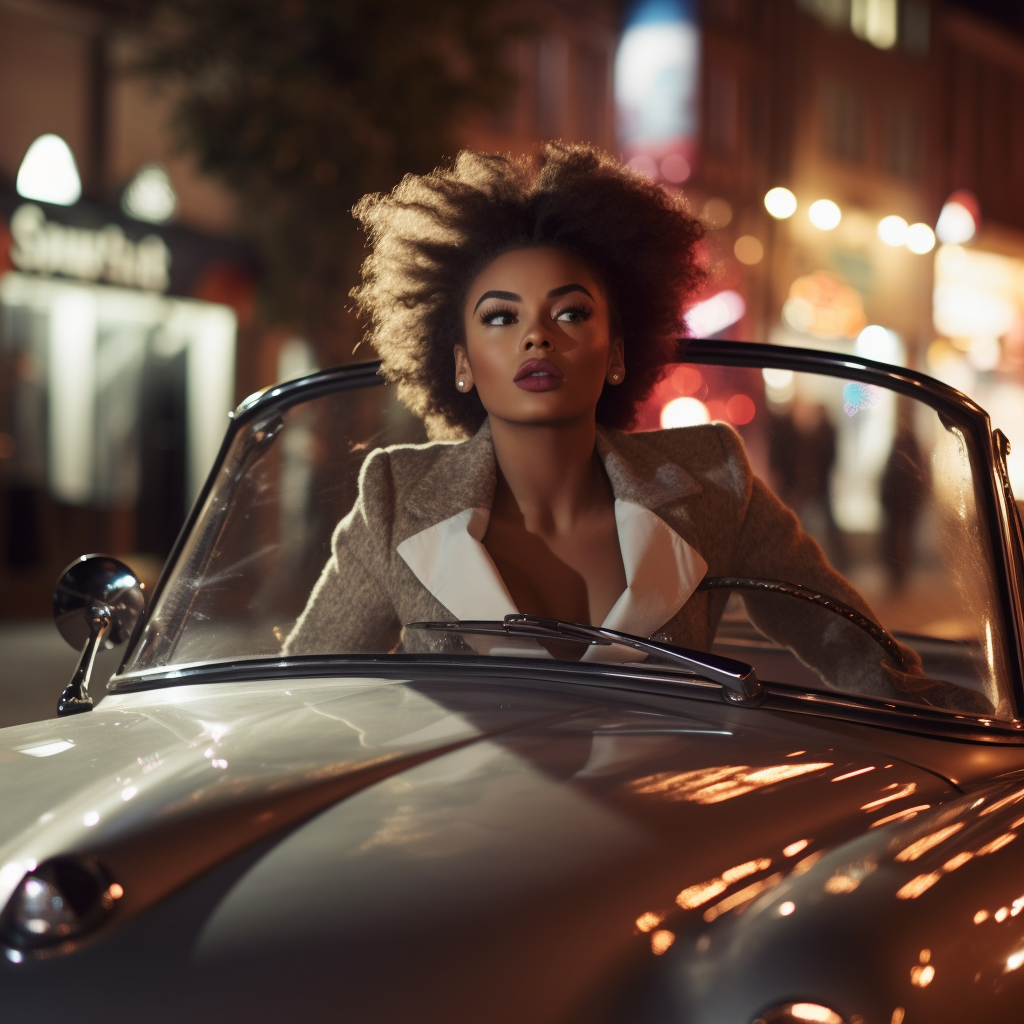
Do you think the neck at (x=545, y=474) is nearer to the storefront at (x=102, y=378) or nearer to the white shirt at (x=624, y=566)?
the white shirt at (x=624, y=566)

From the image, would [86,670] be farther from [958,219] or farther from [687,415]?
[958,219]

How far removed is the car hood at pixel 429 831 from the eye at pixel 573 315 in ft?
2.21

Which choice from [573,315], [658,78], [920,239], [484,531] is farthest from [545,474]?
[920,239]

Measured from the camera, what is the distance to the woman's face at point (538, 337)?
2.23m

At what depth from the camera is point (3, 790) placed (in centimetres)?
159

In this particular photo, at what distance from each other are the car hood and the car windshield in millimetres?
326

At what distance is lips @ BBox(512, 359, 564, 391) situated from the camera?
222cm

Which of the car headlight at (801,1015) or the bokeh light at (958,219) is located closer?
the car headlight at (801,1015)

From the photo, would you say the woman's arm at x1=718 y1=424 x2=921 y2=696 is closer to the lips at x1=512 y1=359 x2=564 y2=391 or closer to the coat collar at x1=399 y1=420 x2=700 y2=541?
the coat collar at x1=399 y1=420 x2=700 y2=541

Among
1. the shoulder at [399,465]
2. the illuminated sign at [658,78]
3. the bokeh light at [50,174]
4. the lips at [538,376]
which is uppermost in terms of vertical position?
the illuminated sign at [658,78]

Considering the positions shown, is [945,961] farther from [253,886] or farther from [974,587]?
[974,587]

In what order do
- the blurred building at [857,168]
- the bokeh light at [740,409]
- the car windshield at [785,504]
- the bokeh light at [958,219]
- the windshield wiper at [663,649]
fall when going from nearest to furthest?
the windshield wiper at [663,649], the car windshield at [785,504], the bokeh light at [740,409], the blurred building at [857,168], the bokeh light at [958,219]

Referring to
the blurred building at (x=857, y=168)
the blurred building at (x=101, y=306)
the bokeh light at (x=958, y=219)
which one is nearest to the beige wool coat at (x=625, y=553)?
the blurred building at (x=101, y=306)

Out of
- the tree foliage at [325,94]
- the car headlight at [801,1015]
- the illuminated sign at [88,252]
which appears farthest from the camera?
the illuminated sign at [88,252]
